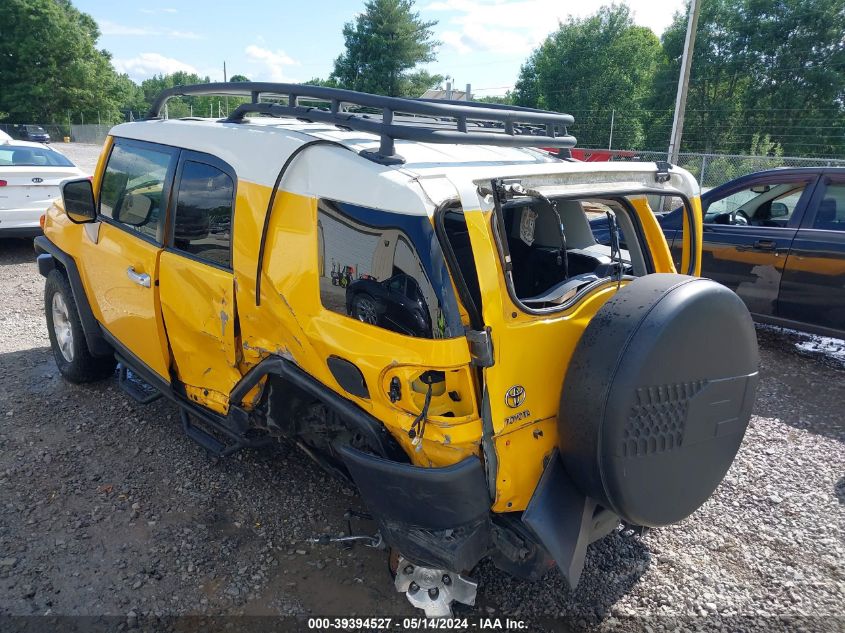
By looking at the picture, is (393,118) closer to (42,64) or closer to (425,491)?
(425,491)

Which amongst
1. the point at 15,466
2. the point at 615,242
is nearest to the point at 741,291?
the point at 615,242

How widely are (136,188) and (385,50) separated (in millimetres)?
40158

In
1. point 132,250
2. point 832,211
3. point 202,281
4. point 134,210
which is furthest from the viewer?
point 832,211

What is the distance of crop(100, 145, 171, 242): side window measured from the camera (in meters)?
3.37

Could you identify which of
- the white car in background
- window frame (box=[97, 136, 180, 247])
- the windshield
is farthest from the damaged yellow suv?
the windshield

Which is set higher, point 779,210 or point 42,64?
point 42,64

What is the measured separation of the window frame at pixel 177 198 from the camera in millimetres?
2846

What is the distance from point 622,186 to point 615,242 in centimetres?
28

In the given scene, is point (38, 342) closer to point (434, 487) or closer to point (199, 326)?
point (199, 326)

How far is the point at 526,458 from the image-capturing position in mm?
2270

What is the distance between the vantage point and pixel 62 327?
4695 mm

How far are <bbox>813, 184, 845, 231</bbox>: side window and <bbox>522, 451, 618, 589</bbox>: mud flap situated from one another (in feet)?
14.4

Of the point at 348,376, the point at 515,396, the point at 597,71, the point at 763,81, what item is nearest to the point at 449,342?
the point at 515,396

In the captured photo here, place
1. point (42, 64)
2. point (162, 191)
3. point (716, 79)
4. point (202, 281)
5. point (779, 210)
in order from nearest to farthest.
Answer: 1. point (202, 281)
2. point (162, 191)
3. point (779, 210)
4. point (716, 79)
5. point (42, 64)
